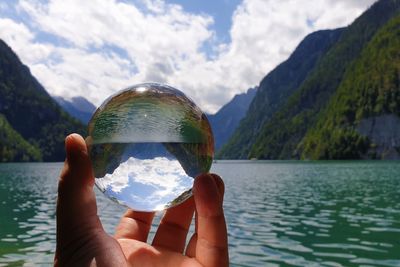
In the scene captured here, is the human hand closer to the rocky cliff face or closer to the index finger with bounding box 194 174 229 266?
the index finger with bounding box 194 174 229 266

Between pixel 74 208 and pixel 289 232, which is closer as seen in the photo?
pixel 74 208

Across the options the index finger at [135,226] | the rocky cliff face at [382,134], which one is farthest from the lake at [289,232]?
the rocky cliff face at [382,134]

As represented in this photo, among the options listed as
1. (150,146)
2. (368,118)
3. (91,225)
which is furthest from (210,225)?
(368,118)

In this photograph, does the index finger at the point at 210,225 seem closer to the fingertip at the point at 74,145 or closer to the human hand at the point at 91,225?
the human hand at the point at 91,225

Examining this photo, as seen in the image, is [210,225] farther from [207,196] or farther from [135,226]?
[135,226]

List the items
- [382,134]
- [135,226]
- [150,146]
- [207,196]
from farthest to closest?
[382,134] → [135,226] → [150,146] → [207,196]

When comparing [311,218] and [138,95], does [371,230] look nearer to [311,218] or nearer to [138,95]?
[311,218]

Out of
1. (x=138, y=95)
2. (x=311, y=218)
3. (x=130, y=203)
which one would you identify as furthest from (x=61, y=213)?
(x=311, y=218)
